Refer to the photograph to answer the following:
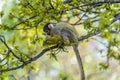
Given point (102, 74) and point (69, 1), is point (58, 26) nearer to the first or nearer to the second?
point (69, 1)

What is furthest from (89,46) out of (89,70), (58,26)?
(58,26)

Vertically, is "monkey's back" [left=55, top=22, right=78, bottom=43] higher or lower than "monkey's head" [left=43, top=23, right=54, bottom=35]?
lower

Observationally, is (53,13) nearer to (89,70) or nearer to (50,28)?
(50,28)

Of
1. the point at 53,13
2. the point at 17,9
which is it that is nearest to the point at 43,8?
the point at 53,13

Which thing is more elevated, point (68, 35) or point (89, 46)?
point (68, 35)

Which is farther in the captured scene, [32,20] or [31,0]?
[32,20]

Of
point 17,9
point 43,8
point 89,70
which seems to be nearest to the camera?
point 43,8

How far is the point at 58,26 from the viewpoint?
11.9 feet

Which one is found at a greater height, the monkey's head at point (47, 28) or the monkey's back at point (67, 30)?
the monkey's head at point (47, 28)

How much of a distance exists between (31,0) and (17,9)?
301mm

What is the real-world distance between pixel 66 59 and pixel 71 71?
360 mm

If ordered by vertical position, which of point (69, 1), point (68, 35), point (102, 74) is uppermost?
point (69, 1)

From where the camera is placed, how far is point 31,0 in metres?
3.13

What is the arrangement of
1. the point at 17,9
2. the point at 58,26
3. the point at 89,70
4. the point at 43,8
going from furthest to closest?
the point at 89,70 < the point at 58,26 < the point at 17,9 < the point at 43,8
